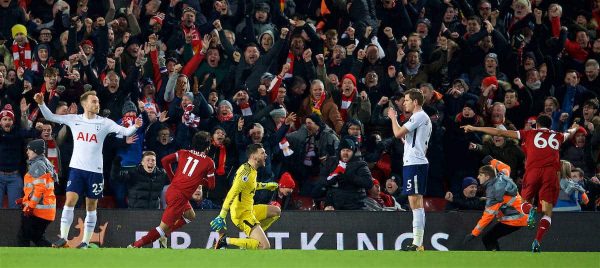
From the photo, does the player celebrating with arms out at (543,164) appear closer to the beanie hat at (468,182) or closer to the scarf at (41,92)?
the beanie hat at (468,182)

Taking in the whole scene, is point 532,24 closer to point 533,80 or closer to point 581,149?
point 533,80

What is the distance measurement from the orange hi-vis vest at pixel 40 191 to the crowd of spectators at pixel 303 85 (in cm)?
180

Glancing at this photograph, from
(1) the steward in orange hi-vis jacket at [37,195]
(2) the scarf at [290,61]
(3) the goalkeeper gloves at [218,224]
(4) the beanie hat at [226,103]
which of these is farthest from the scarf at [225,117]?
(3) the goalkeeper gloves at [218,224]

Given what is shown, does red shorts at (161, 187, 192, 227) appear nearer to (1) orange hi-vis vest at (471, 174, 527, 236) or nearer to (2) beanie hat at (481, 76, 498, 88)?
(1) orange hi-vis vest at (471, 174, 527, 236)

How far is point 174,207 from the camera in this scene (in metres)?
17.0

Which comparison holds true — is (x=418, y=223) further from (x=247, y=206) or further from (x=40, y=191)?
(x=40, y=191)

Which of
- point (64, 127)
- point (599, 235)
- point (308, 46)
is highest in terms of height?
point (308, 46)

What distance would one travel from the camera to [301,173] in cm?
1956

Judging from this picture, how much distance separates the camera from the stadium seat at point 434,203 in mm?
19984

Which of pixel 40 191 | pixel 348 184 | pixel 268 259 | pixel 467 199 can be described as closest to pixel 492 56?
pixel 467 199

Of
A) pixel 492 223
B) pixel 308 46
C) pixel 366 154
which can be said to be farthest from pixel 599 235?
pixel 308 46

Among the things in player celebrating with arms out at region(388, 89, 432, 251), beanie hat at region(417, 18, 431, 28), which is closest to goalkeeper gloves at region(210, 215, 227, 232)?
player celebrating with arms out at region(388, 89, 432, 251)

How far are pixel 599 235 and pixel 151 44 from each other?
7948 millimetres

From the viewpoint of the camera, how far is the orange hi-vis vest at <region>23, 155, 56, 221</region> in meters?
16.8
